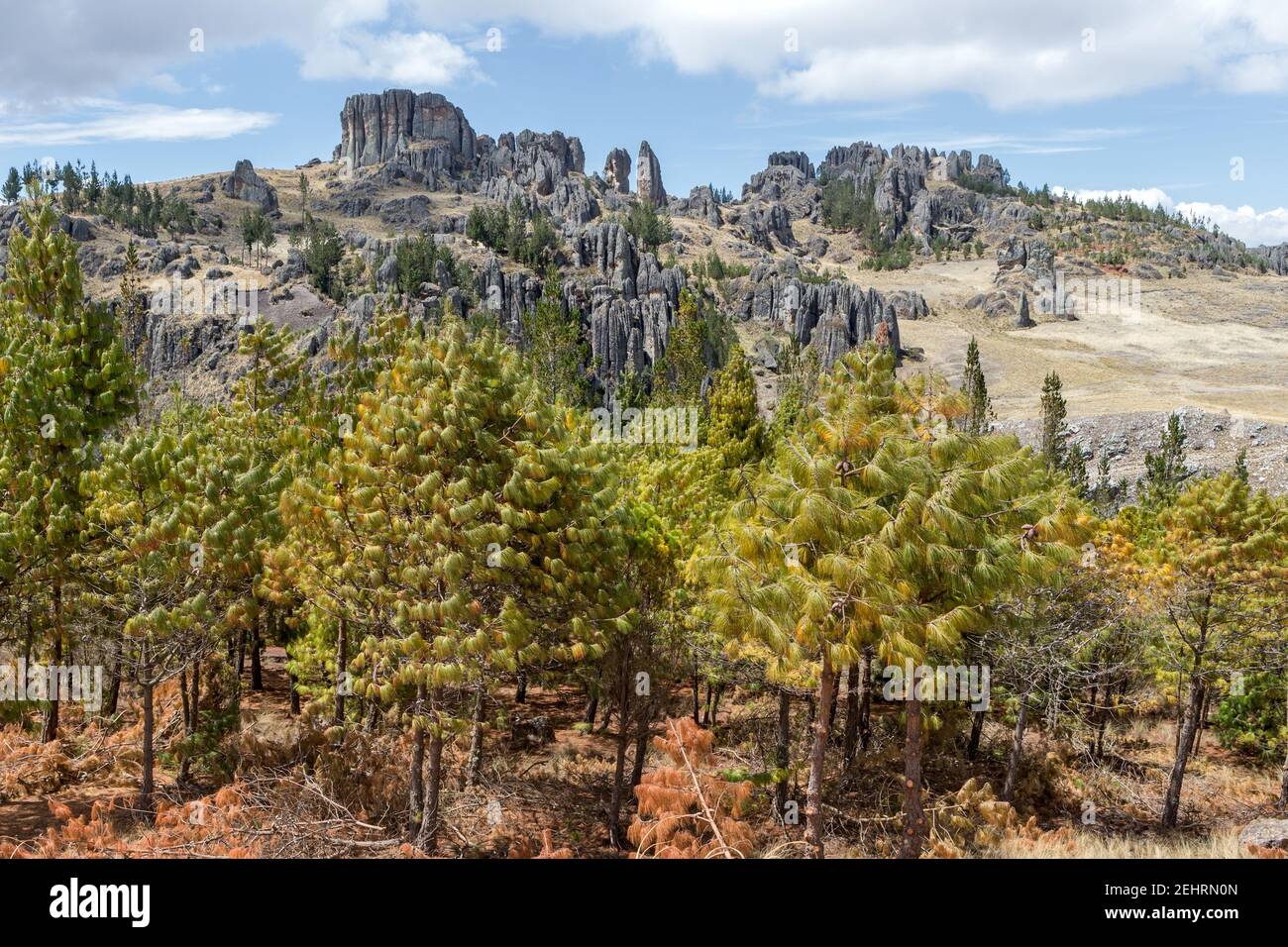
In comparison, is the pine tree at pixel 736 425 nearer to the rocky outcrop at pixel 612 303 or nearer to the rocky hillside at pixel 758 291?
the rocky hillside at pixel 758 291

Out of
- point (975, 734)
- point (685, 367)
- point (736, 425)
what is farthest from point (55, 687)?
point (685, 367)

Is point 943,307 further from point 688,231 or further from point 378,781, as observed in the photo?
point 378,781

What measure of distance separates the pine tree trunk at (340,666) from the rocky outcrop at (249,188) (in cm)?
17416

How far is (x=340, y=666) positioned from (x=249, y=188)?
183055 millimetres

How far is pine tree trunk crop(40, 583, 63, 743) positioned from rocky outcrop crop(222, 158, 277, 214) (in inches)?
6732

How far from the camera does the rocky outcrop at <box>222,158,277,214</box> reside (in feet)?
559

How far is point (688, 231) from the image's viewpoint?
593 ft

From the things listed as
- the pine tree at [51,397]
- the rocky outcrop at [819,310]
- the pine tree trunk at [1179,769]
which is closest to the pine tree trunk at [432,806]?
the pine tree at [51,397]

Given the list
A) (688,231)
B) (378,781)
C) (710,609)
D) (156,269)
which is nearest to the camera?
(710,609)

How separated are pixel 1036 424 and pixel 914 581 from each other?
233 ft

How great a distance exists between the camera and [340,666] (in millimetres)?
17766

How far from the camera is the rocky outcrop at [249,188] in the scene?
559ft

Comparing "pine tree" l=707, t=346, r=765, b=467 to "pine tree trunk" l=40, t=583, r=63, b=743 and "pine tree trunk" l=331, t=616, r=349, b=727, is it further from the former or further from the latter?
"pine tree trunk" l=40, t=583, r=63, b=743
